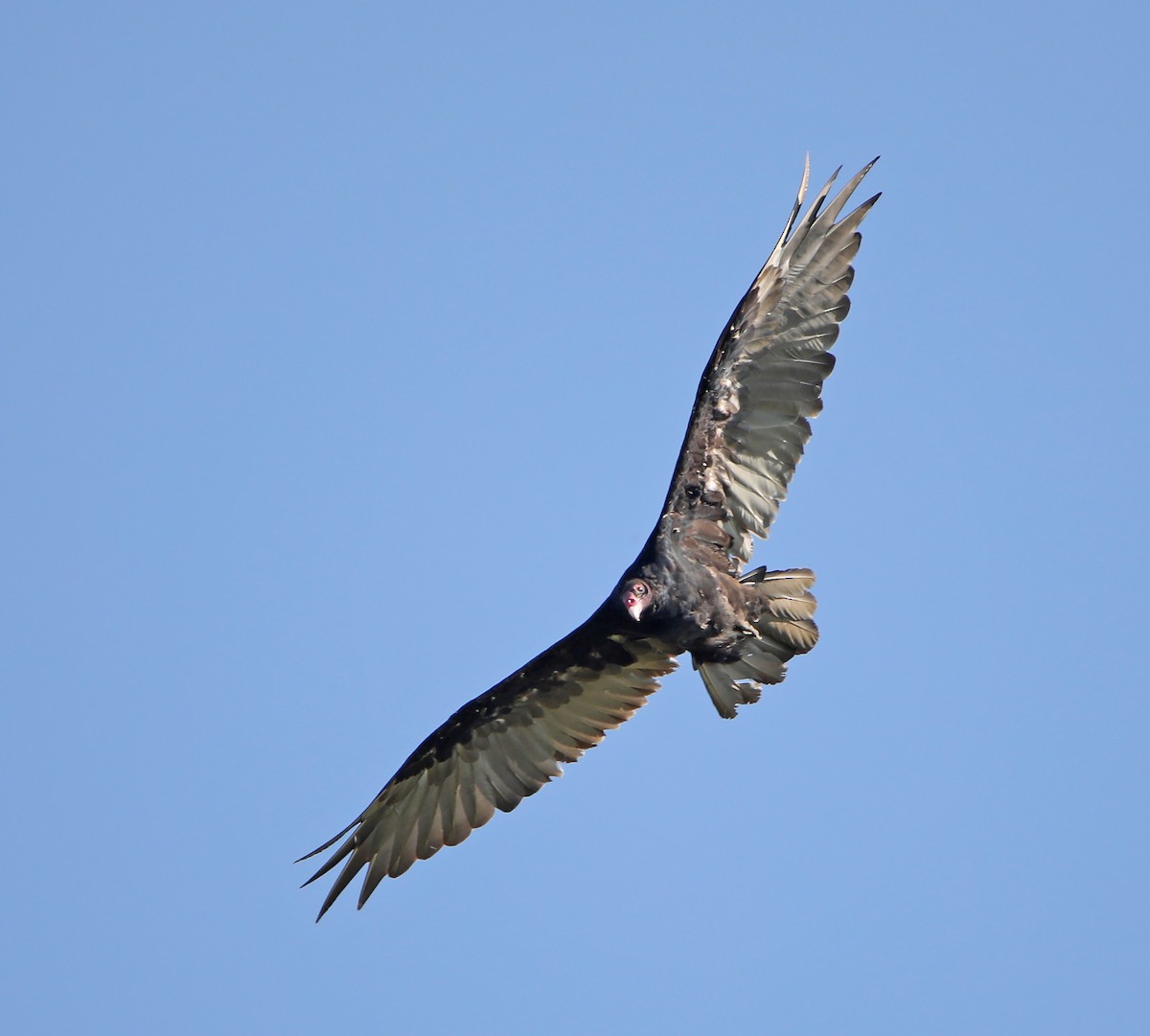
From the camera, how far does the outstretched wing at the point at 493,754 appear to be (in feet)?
29.3

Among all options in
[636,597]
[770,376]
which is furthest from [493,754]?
[770,376]

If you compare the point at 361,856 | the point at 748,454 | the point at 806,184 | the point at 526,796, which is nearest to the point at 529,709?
the point at 526,796

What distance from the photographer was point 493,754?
9070 millimetres

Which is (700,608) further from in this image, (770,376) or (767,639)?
(770,376)

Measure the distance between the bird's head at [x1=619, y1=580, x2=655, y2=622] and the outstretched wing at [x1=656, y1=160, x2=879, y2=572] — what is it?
36 centimetres

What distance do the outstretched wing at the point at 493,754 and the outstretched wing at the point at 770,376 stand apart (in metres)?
1.00

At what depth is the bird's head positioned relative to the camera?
8.05m

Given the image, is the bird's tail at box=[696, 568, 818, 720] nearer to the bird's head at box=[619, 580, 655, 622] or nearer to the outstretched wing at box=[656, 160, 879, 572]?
the outstretched wing at box=[656, 160, 879, 572]

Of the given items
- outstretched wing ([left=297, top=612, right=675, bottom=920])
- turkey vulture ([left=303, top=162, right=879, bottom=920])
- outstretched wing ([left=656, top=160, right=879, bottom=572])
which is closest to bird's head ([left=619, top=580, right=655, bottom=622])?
turkey vulture ([left=303, top=162, right=879, bottom=920])

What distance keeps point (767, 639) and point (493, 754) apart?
1.77 m

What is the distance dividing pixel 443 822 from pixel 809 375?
3.29 metres

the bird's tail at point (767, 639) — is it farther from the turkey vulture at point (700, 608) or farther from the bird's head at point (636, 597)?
the bird's head at point (636, 597)

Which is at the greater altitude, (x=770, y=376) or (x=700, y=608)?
(x=770, y=376)

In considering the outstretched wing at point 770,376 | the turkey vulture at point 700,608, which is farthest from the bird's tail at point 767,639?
the outstretched wing at point 770,376
